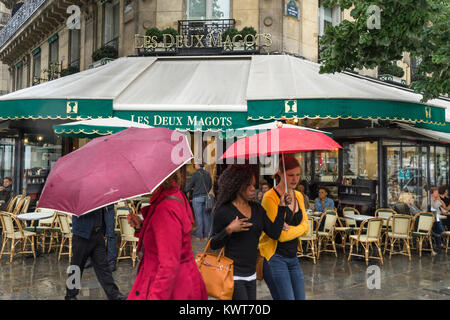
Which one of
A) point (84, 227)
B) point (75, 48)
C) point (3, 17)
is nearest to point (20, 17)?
point (75, 48)

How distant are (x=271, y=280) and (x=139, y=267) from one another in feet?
4.20

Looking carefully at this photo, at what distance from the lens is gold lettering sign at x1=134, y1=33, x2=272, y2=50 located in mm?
10375

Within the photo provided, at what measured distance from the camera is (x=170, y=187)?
2.52 m

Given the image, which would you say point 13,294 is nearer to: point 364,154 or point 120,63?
point 120,63

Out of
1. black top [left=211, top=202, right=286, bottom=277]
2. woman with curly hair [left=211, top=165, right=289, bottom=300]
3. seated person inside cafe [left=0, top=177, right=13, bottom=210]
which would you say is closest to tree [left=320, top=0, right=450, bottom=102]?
woman with curly hair [left=211, top=165, right=289, bottom=300]

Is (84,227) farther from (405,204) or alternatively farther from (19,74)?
(19,74)

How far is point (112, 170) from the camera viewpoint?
7.27 ft

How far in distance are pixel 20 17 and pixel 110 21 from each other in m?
9.39

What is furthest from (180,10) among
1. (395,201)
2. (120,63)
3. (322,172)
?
(395,201)

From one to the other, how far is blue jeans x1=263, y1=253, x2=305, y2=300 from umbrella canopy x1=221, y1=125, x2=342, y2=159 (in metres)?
0.99

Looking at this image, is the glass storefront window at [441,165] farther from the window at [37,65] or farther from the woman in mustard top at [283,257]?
the window at [37,65]

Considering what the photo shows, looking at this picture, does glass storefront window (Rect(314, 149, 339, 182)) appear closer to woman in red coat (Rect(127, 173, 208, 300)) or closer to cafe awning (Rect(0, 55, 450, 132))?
cafe awning (Rect(0, 55, 450, 132))

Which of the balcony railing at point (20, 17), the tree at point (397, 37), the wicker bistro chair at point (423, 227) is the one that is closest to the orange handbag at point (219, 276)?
the tree at point (397, 37)
